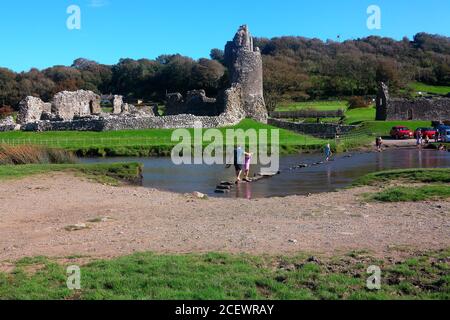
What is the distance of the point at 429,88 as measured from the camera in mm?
94625

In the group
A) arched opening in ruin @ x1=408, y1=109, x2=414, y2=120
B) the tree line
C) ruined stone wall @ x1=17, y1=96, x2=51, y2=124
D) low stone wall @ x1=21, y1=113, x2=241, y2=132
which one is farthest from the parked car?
ruined stone wall @ x1=17, y1=96, x2=51, y2=124

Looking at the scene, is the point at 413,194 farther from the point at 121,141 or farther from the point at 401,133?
the point at 401,133

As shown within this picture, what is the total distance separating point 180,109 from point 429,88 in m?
50.9

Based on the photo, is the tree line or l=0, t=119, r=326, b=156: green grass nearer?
l=0, t=119, r=326, b=156: green grass

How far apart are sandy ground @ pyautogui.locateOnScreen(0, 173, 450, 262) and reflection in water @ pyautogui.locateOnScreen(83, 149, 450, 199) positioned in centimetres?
→ 317

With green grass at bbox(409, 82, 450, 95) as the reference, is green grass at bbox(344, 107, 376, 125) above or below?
below

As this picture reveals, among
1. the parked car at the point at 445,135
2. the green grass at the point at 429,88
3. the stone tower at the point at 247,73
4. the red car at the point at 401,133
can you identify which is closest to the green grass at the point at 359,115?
A: the stone tower at the point at 247,73

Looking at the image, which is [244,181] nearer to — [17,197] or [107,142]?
[17,197]

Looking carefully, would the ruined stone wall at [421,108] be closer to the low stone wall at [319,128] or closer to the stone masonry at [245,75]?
the low stone wall at [319,128]

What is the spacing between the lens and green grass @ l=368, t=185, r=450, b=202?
51.7ft

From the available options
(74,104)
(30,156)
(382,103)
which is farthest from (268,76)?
(30,156)

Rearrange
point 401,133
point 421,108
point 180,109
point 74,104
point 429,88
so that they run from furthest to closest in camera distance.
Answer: point 429,88
point 180,109
point 74,104
point 421,108
point 401,133

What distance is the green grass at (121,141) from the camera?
131 ft

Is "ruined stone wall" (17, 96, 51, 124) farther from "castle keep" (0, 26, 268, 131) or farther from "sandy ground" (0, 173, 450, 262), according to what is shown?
"sandy ground" (0, 173, 450, 262)
